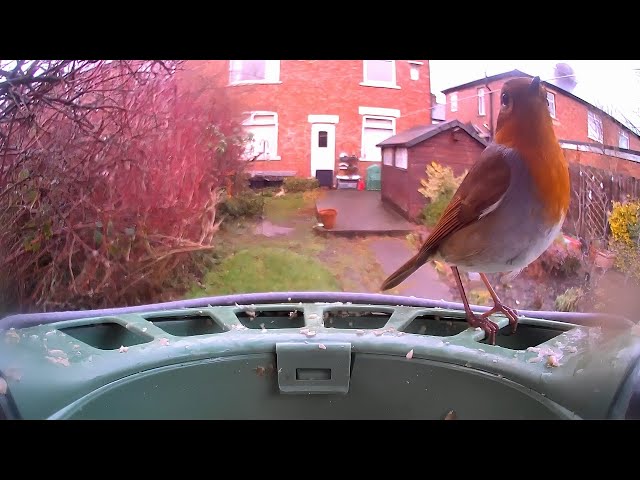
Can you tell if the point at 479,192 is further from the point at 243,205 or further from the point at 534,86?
the point at 243,205

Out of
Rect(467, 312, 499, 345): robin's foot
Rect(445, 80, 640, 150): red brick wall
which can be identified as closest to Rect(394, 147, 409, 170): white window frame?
Rect(445, 80, 640, 150): red brick wall

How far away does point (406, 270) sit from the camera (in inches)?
51.6

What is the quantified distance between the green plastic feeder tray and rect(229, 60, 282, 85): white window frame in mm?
467

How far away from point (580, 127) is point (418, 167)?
337mm

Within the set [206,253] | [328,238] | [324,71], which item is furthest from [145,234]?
[324,71]

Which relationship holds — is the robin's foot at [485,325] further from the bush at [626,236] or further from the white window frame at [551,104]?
the white window frame at [551,104]

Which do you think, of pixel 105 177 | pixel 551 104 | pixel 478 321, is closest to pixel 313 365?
pixel 478 321

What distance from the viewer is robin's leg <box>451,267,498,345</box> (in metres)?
1.30

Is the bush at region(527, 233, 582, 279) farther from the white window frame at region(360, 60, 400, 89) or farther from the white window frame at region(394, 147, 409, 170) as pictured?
the white window frame at region(360, 60, 400, 89)

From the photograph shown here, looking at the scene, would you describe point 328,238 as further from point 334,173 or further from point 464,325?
point 464,325

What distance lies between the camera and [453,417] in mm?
1232

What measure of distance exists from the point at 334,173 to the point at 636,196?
62 cm

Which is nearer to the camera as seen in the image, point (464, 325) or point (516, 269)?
point (516, 269)

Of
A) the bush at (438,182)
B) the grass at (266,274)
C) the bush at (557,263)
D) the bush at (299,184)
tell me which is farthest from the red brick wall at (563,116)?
the grass at (266,274)
